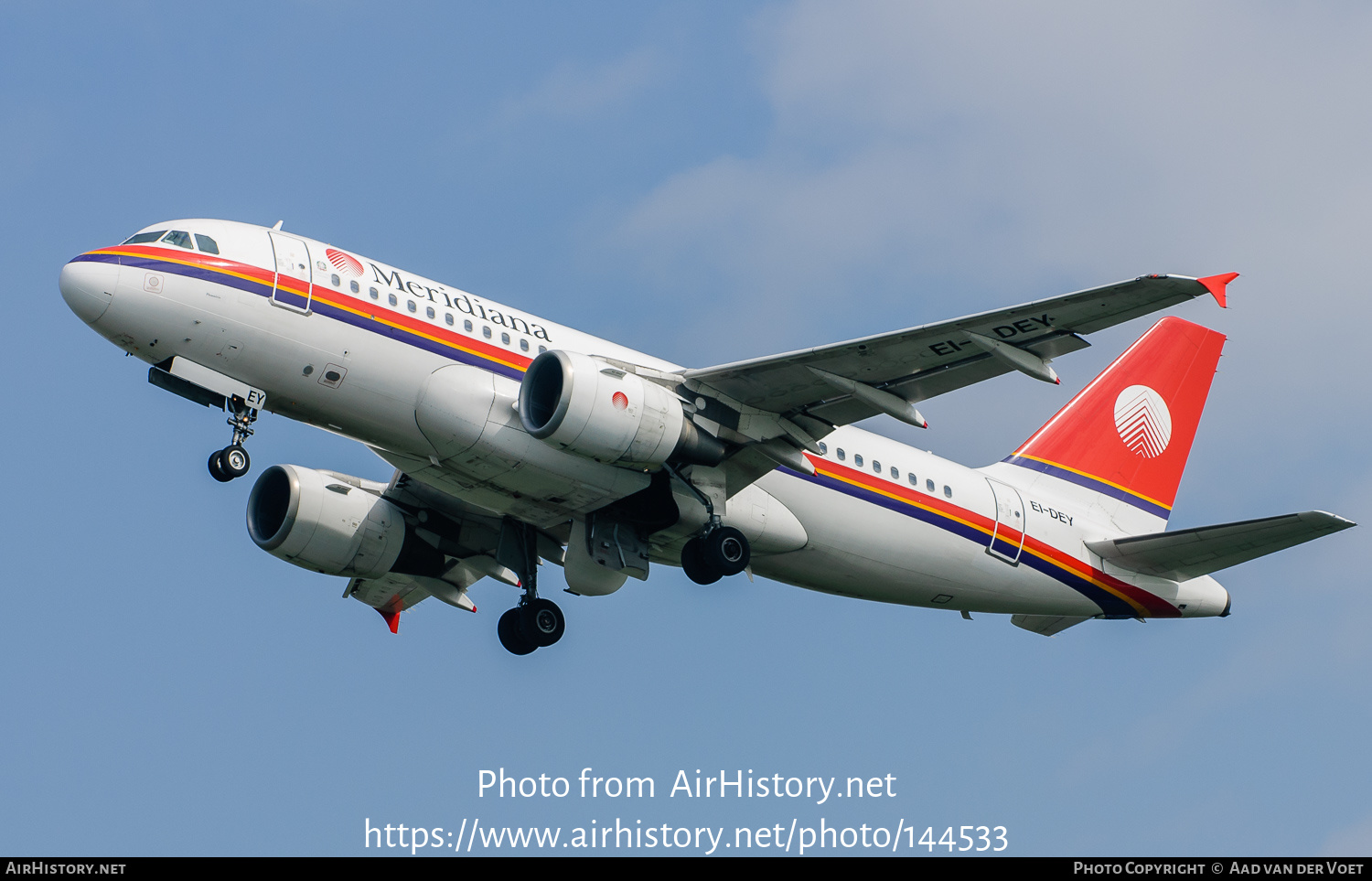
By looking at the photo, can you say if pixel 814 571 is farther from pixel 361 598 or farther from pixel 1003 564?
pixel 361 598

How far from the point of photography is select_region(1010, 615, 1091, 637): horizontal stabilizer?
109 feet

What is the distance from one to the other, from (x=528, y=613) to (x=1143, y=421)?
49.5 ft

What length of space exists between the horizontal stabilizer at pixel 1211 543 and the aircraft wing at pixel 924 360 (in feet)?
20.2

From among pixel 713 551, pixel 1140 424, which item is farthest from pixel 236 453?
pixel 1140 424

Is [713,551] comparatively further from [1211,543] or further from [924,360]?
[1211,543]

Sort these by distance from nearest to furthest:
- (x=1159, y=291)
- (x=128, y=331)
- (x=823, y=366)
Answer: (x=1159, y=291) < (x=128, y=331) < (x=823, y=366)

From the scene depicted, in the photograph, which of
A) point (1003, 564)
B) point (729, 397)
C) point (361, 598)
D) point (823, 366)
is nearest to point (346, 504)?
point (361, 598)

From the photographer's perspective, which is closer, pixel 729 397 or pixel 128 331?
pixel 128 331

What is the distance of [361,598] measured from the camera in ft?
111

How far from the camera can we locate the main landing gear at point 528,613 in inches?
1216

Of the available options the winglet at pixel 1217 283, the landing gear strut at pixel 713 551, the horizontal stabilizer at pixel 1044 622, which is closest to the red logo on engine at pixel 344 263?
the landing gear strut at pixel 713 551

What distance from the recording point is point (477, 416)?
84.3 feet

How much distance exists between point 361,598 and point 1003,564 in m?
13.7

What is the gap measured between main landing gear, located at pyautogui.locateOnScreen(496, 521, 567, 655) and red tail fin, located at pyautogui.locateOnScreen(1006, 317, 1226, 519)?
10697 mm
